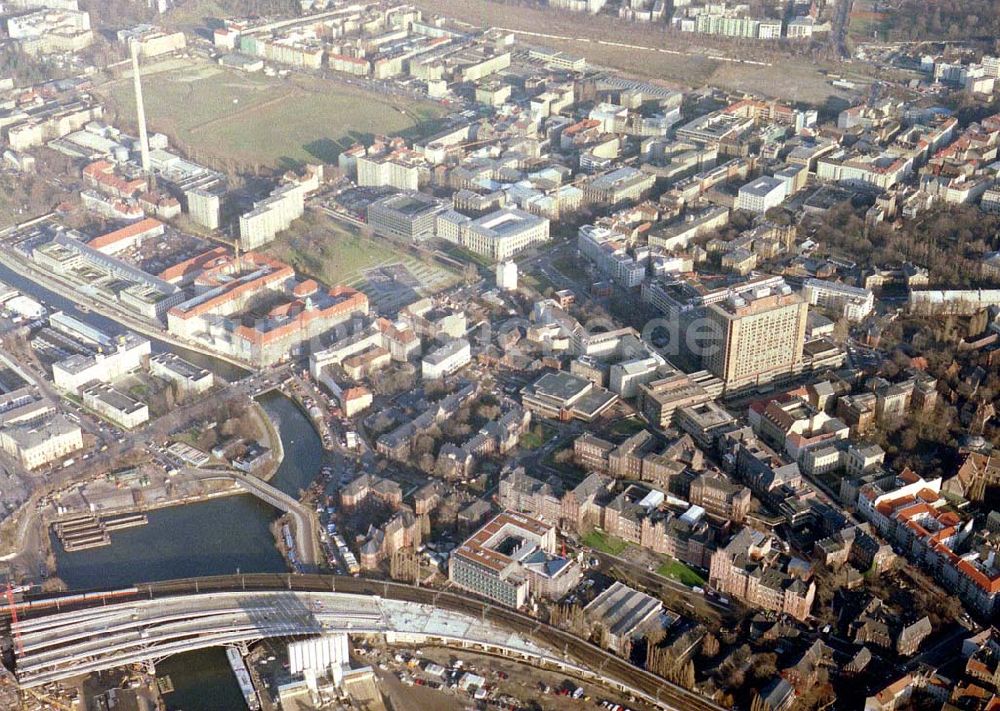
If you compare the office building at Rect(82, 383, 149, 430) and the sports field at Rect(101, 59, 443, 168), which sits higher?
the sports field at Rect(101, 59, 443, 168)

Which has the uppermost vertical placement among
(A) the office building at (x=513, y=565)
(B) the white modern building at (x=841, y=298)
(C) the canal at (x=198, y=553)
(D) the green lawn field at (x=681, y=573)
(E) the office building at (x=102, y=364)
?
(B) the white modern building at (x=841, y=298)

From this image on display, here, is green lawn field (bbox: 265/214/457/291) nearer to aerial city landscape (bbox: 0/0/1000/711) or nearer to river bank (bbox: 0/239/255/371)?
aerial city landscape (bbox: 0/0/1000/711)

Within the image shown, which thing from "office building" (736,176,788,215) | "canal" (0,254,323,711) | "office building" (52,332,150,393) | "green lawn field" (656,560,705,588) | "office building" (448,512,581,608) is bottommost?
"canal" (0,254,323,711)

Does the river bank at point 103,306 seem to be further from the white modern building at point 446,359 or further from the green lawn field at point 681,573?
the green lawn field at point 681,573

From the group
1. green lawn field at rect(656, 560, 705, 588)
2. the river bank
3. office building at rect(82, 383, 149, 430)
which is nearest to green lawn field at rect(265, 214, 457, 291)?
the river bank

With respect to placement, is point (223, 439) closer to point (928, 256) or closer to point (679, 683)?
point (679, 683)

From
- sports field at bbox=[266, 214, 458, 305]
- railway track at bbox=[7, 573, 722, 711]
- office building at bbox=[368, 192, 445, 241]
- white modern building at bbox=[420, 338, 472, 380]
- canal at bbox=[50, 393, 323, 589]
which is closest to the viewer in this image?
railway track at bbox=[7, 573, 722, 711]

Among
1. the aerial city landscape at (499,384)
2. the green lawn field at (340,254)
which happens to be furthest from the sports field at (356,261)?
the aerial city landscape at (499,384)
